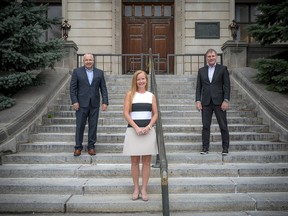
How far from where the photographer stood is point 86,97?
19.0 feet

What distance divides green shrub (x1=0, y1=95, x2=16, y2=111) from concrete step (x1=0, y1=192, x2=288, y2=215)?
291cm

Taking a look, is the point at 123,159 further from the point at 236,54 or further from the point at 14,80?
the point at 236,54

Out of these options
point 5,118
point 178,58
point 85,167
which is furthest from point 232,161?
point 178,58

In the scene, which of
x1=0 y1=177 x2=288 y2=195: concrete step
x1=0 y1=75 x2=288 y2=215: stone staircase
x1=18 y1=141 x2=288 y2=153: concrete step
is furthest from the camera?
x1=18 y1=141 x2=288 y2=153: concrete step

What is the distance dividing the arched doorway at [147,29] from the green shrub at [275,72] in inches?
265

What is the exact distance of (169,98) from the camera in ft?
30.0

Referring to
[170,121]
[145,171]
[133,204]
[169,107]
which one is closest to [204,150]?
[170,121]

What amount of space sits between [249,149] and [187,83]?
14.0 ft

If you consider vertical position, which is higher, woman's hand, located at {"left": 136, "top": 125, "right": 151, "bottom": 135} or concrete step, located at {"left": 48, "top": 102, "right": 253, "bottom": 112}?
concrete step, located at {"left": 48, "top": 102, "right": 253, "bottom": 112}

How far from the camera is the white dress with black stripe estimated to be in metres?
4.30

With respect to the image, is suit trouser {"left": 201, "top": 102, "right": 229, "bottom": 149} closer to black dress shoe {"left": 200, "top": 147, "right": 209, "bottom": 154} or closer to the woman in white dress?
black dress shoe {"left": 200, "top": 147, "right": 209, "bottom": 154}

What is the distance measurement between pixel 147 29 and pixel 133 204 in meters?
11.1

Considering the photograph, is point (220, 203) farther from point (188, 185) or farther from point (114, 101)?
point (114, 101)

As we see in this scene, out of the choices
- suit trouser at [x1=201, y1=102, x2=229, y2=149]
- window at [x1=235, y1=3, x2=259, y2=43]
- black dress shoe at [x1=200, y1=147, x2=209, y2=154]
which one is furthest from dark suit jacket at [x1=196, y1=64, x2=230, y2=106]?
window at [x1=235, y1=3, x2=259, y2=43]
